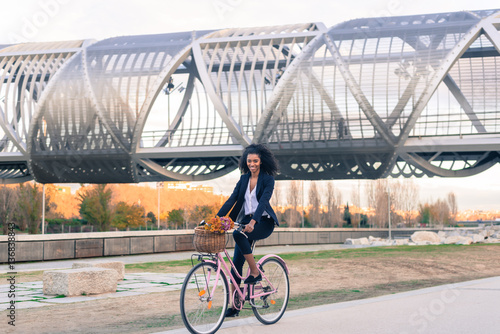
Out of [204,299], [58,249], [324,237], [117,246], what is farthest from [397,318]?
[324,237]

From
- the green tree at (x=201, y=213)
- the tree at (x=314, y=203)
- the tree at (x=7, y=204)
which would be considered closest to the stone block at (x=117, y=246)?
the tree at (x=7, y=204)

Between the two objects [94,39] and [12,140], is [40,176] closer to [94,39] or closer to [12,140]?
[12,140]

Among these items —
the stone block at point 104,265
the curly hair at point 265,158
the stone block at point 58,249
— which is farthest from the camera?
the stone block at point 58,249

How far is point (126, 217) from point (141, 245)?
38.8 metres

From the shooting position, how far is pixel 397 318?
19.6ft

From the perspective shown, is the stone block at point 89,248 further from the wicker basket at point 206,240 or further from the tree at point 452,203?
the tree at point 452,203

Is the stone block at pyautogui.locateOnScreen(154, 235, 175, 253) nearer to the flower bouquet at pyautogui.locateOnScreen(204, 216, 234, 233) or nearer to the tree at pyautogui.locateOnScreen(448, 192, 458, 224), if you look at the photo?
the flower bouquet at pyautogui.locateOnScreen(204, 216, 234, 233)

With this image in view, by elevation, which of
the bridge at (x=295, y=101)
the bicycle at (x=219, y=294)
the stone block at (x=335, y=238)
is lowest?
the stone block at (x=335, y=238)

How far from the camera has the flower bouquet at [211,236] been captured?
512cm

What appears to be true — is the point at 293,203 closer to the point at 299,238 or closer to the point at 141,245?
the point at 299,238

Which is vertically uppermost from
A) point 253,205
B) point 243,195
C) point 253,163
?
point 253,163

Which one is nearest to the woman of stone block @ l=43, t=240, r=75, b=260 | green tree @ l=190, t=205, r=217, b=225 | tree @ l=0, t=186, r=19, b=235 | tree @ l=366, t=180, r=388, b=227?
stone block @ l=43, t=240, r=75, b=260

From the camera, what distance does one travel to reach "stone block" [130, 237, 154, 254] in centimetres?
2370

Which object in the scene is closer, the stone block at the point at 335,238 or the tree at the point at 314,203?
the stone block at the point at 335,238
